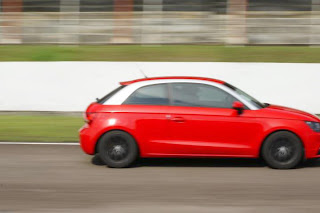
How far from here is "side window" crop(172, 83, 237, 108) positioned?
31.6ft

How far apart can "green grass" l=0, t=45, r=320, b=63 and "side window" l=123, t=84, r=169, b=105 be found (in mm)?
9226

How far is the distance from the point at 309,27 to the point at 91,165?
11987mm

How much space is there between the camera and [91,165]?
991cm

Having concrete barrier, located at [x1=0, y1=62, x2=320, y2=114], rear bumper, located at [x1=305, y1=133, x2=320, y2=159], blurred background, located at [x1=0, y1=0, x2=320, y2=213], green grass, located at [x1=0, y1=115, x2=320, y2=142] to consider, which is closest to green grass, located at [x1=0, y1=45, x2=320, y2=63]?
blurred background, located at [x1=0, y1=0, x2=320, y2=213]

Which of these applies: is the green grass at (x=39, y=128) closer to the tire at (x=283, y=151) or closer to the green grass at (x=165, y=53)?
the green grass at (x=165, y=53)

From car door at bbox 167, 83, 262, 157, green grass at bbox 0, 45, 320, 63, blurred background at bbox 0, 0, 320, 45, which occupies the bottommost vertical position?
car door at bbox 167, 83, 262, 157

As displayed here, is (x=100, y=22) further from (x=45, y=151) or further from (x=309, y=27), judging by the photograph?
(x=45, y=151)

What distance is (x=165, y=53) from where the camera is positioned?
19547 mm

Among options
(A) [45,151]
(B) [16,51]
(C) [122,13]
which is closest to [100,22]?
(C) [122,13]

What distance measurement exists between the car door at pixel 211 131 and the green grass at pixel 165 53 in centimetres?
937

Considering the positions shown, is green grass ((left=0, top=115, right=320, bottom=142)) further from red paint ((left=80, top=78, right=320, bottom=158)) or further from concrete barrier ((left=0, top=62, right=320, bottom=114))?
red paint ((left=80, top=78, right=320, bottom=158))

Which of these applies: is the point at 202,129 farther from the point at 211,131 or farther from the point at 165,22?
the point at 165,22

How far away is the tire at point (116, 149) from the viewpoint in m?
9.59

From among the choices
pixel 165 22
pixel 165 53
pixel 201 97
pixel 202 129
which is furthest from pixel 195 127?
pixel 165 22
